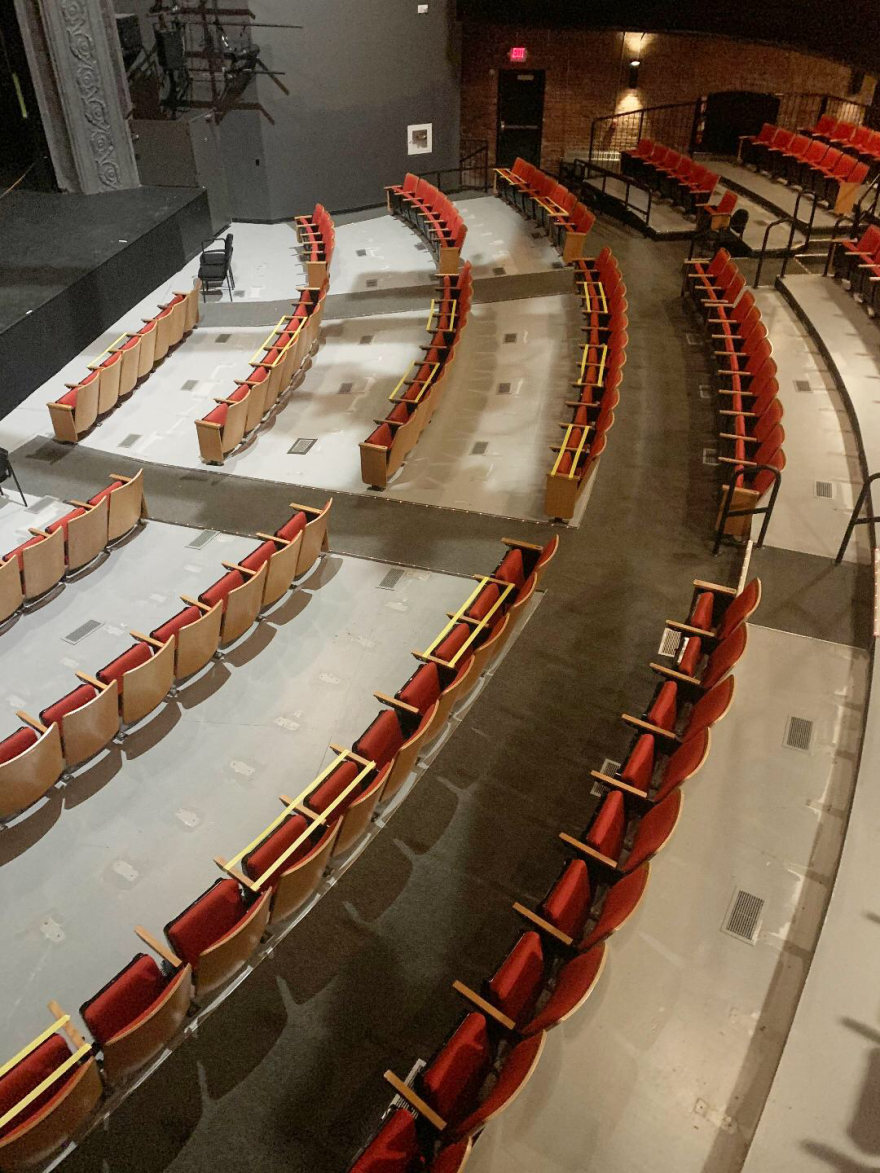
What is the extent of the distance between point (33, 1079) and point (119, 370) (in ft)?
14.9

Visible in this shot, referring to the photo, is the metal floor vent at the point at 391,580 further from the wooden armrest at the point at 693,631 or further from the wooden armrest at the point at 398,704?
the wooden armrest at the point at 693,631

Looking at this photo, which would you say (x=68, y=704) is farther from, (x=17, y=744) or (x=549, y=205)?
(x=549, y=205)

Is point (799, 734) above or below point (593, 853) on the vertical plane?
below

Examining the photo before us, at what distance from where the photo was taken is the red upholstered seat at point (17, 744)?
113 inches

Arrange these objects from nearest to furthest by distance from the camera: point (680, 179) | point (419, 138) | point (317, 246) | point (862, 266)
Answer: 1. point (862, 266)
2. point (317, 246)
3. point (680, 179)
4. point (419, 138)

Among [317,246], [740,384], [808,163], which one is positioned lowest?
[740,384]

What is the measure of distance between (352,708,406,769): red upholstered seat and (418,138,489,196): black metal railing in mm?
8840

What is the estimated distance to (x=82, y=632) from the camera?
3.78 m

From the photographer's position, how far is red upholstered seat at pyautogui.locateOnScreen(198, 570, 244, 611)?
3.65 metres

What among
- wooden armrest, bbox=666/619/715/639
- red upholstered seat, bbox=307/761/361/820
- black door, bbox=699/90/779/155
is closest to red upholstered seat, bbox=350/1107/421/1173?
red upholstered seat, bbox=307/761/361/820

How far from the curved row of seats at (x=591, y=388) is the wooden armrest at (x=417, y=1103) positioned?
2.93 meters

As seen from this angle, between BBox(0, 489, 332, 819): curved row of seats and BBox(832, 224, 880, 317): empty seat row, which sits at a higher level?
BBox(832, 224, 880, 317): empty seat row

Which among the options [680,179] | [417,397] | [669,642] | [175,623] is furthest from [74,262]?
[680,179]

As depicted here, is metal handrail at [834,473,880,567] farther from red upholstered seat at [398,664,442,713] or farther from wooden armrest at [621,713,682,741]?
red upholstered seat at [398,664,442,713]
